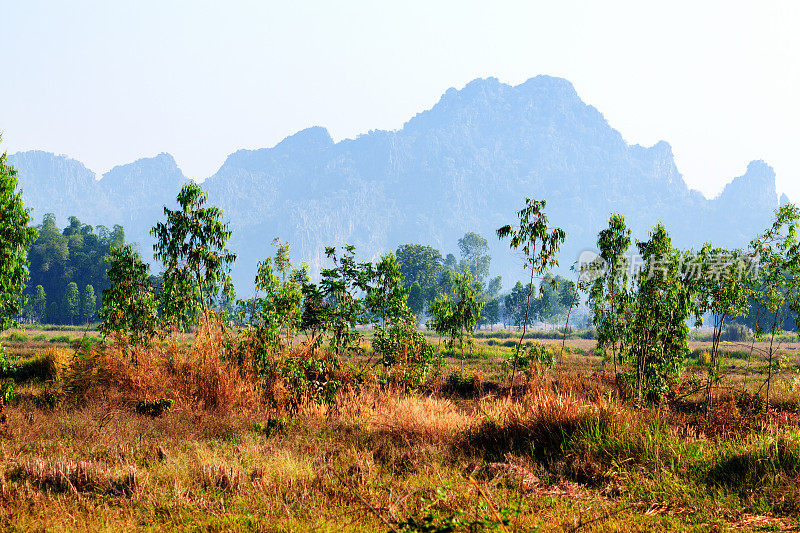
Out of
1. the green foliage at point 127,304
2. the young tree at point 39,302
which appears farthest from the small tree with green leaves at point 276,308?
the young tree at point 39,302

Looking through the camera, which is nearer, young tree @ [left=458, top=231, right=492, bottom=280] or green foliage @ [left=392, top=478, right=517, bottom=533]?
green foliage @ [left=392, top=478, right=517, bottom=533]

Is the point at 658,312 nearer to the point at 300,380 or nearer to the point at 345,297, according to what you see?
the point at 345,297

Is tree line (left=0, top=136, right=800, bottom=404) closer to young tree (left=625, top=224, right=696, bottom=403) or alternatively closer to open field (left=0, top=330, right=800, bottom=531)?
young tree (left=625, top=224, right=696, bottom=403)

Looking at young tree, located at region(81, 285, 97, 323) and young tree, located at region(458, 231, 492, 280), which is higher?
young tree, located at region(458, 231, 492, 280)

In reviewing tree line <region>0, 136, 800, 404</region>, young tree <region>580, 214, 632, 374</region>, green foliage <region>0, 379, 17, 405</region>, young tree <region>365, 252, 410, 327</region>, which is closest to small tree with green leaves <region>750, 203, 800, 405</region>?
tree line <region>0, 136, 800, 404</region>

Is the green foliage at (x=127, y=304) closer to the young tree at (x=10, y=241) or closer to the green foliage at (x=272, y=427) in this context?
the young tree at (x=10, y=241)

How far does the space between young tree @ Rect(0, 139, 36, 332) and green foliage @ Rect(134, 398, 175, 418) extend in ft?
13.2

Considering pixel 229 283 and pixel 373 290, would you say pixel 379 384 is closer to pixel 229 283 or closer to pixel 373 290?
pixel 373 290

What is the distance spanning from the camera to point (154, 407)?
9.01 m

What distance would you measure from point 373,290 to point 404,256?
257 ft

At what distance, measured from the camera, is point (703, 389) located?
14273 mm

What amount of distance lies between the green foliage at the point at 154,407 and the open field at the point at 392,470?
0.43 feet

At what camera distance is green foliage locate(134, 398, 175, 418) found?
8922 millimetres

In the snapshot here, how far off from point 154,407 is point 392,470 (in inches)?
199
